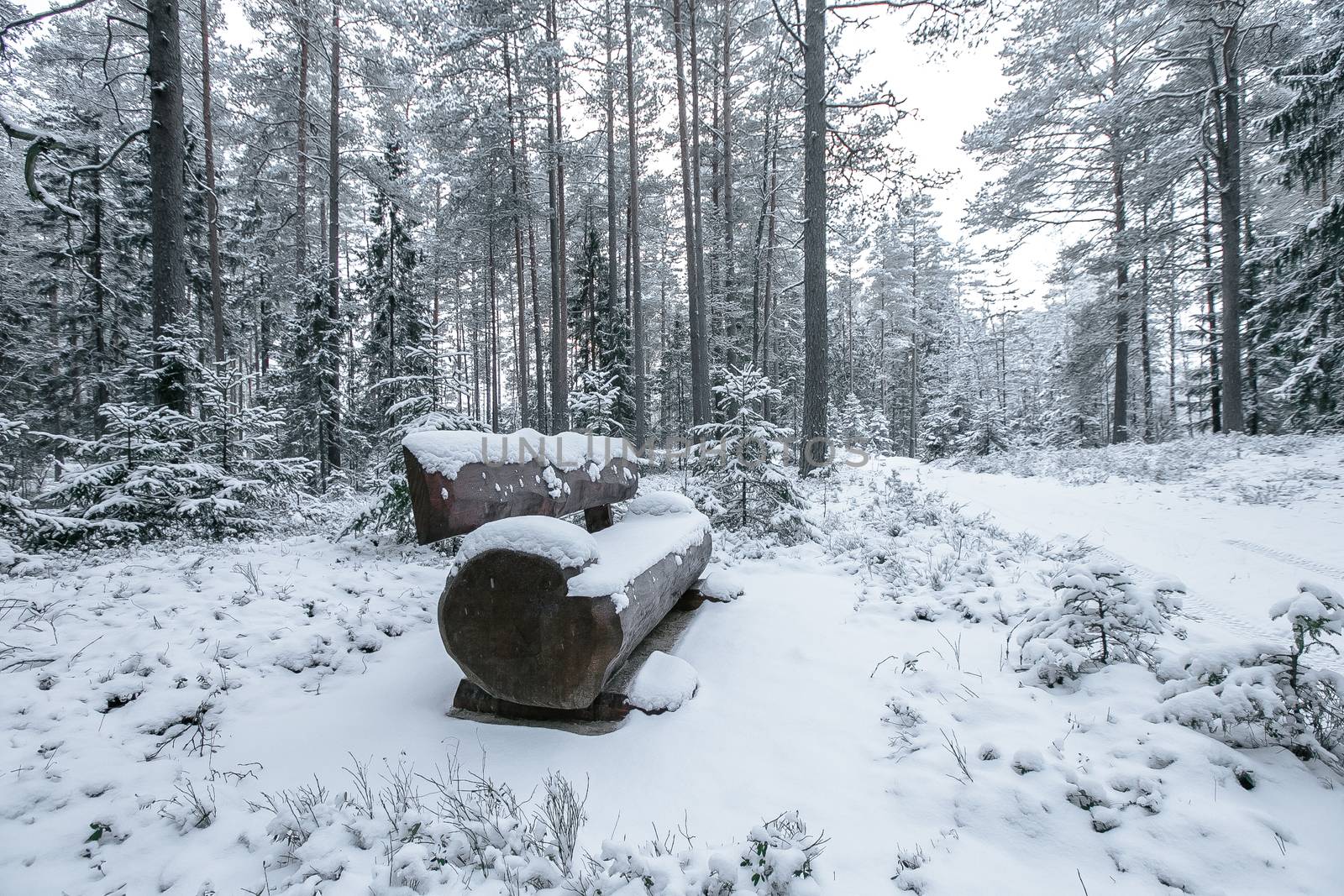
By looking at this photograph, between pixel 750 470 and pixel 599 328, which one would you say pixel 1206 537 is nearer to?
pixel 750 470

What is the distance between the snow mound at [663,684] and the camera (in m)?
3.03

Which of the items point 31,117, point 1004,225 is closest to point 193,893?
point 1004,225

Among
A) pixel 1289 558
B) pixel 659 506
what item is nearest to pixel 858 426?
pixel 1289 558

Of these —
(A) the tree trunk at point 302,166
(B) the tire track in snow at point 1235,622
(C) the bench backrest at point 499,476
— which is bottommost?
(B) the tire track in snow at point 1235,622

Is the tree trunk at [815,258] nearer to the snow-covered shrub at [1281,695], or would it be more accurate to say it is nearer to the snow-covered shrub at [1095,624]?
the snow-covered shrub at [1095,624]

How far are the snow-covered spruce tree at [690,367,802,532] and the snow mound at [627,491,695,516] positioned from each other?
1404 millimetres

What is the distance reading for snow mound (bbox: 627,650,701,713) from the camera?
3031 millimetres

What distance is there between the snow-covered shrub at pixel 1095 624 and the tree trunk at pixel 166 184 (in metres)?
9.12

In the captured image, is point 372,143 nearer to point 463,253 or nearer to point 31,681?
point 463,253

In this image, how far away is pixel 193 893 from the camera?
1880 mm

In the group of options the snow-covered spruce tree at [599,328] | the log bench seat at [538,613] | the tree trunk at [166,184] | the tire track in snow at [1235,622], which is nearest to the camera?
the log bench seat at [538,613]

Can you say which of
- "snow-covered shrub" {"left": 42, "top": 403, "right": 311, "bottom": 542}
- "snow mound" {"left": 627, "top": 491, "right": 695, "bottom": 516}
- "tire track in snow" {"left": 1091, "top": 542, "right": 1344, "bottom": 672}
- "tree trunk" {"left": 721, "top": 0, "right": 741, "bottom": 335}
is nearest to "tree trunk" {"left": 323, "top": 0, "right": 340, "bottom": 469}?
"snow-covered shrub" {"left": 42, "top": 403, "right": 311, "bottom": 542}

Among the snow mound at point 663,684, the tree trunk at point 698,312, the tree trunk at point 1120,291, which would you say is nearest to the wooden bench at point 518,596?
the snow mound at point 663,684

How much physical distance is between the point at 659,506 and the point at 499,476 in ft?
6.83
